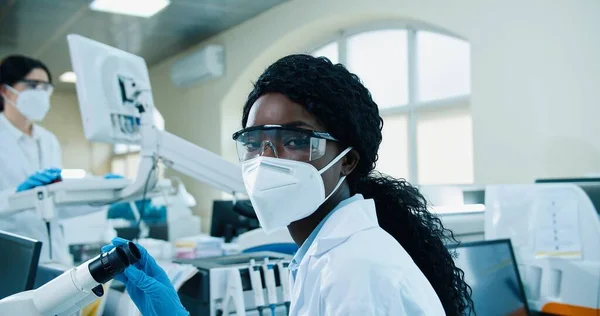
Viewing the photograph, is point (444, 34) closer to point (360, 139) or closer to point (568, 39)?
point (568, 39)

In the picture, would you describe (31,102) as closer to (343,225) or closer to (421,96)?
(343,225)

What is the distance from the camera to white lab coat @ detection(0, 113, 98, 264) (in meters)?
2.01

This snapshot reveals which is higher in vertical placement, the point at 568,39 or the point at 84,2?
the point at 84,2

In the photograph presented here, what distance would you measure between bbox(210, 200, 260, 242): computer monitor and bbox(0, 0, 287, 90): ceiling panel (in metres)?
2.28

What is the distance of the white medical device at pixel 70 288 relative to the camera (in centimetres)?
82

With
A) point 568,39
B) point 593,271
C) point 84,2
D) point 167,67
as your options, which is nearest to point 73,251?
point 84,2

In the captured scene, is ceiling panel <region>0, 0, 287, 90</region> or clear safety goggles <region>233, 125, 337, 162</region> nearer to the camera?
clear safety goggles <region>233, 125, 337, 162</region>

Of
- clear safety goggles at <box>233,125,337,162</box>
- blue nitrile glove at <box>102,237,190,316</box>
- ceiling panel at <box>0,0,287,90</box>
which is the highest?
ceiling panel at <box>0,0,287,90</box>

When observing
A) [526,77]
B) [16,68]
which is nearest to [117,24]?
[16,68]

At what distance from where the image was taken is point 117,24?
534cm

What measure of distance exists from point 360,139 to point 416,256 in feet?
0.89

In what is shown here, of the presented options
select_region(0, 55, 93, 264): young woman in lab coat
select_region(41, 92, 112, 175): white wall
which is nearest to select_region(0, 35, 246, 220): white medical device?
select_region(0, 55, 93, 264): young woman in lab coat

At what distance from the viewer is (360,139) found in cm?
90

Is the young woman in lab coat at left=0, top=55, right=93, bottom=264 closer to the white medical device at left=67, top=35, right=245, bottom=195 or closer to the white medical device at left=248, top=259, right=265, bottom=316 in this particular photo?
the white medical device at left=67, top=35, right=245, bottom=195
